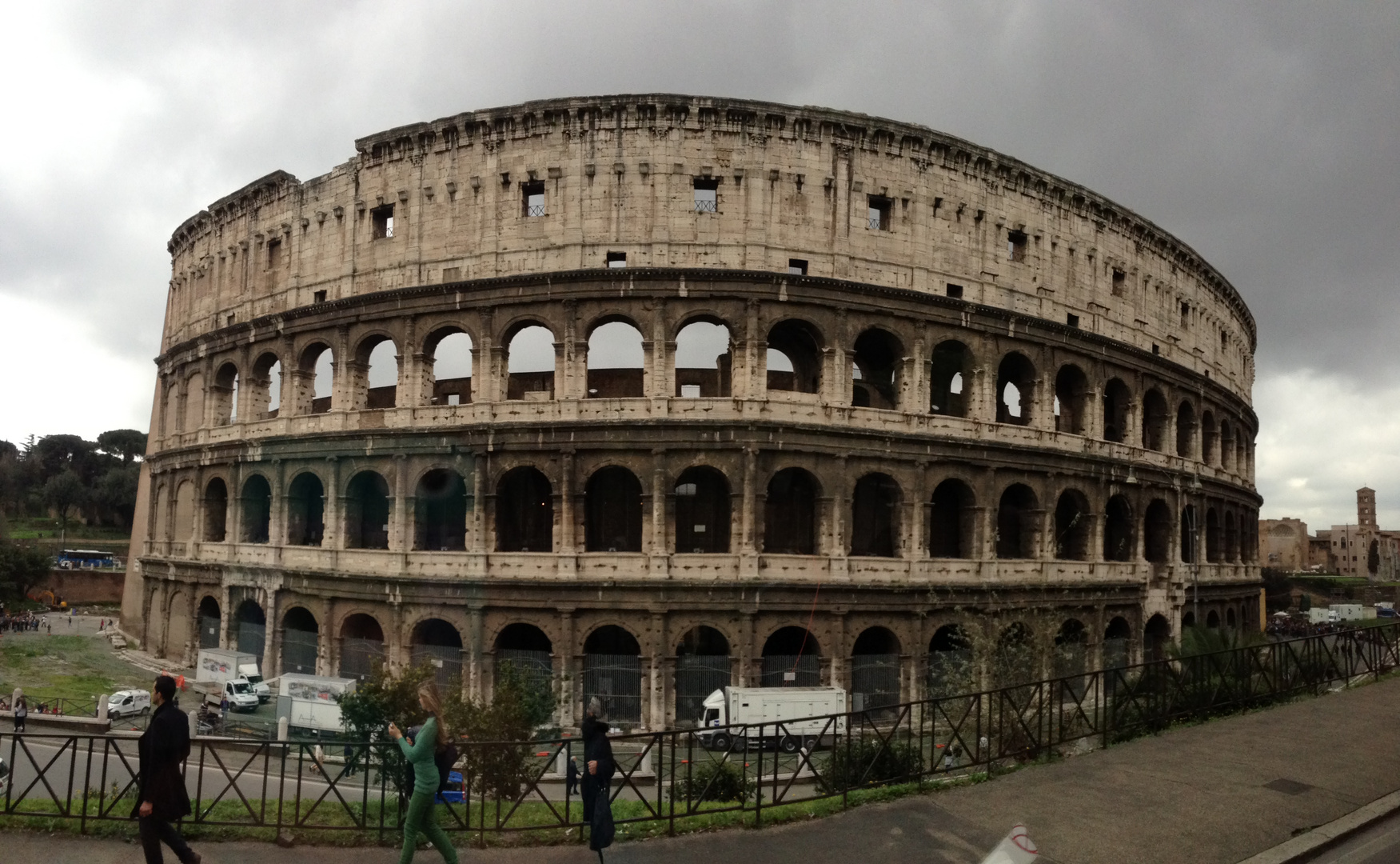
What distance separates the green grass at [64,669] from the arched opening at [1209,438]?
4128 centimetres

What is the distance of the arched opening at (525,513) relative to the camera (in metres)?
25.2

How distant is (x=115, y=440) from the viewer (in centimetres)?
Answer: 9094

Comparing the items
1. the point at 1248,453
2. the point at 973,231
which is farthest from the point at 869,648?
the point at 1248,453

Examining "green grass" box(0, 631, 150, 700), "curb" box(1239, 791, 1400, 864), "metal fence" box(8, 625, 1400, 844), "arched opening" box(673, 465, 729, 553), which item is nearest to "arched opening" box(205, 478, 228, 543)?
"green grass" box(0, 631, 150, 700)

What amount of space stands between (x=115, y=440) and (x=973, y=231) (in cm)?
9702

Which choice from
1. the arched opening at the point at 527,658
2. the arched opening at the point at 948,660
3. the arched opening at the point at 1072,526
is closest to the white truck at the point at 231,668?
the arched opening at the point at 527,658

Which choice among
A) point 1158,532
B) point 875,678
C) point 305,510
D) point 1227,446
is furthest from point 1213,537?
point 305,510

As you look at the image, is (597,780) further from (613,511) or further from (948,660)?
(948,660)

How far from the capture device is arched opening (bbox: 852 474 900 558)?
82.8 ft

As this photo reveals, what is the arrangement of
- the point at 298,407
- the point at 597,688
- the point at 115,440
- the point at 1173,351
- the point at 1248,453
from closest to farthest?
1. the point at 597,688
2. the point at 298,407
3. the point at 1173,351
4. the point at 1248,453
5. the point at 115,440

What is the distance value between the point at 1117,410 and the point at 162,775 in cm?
3074

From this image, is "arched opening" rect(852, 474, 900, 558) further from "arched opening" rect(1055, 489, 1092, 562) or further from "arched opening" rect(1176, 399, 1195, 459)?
"arched opening" rect(1176, 399, 1195, 459)

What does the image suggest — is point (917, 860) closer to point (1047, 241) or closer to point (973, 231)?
point (973, 231)

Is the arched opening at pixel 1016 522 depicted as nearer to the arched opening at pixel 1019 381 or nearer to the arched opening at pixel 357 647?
the arched opening at pixel 1019 381
